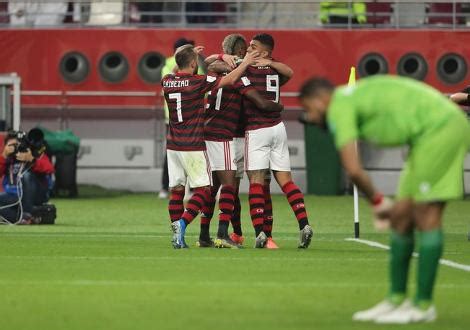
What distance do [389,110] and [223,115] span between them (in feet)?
22.7

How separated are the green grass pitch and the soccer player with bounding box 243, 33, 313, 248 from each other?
38 centimetres

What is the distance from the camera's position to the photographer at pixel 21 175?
20469 millimetres

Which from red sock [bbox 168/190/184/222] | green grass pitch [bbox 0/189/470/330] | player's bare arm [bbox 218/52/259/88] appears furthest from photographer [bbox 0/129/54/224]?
player's bare arm [bbox 218/52/259/88]

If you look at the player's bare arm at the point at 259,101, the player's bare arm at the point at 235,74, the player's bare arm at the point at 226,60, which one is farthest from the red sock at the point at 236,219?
the player's bare arm at the point at 235,74

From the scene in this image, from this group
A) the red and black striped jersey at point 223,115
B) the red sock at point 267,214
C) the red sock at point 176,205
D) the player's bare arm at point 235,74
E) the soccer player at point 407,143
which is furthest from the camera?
the red sock at point 267,214

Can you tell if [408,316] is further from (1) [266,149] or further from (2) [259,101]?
(1) [266,149]

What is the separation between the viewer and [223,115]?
A: 1568 cm

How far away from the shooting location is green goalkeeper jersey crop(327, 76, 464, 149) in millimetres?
8812

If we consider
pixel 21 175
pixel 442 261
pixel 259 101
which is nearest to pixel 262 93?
pixel 259 101

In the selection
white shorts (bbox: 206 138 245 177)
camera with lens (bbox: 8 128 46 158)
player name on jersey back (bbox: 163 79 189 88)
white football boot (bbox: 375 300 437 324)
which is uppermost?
player name on jersey back (bbox: 163 79 189 88)

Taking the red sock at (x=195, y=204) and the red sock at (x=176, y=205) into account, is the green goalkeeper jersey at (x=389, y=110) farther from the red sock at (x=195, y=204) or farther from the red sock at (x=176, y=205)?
the red sock at (x=176, y=205)

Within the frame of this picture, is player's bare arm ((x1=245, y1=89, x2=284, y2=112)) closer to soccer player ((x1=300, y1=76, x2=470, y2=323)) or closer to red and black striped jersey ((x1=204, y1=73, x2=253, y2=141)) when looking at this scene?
red and black striped jersey ((x1=204, y1=73, x2=253, y2=141))

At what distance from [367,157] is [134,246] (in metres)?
15.4

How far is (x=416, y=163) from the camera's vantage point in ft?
29.7
